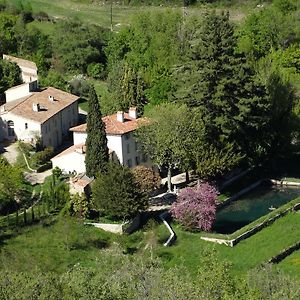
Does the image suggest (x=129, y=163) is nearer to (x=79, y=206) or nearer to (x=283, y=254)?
(x=79, y=206)

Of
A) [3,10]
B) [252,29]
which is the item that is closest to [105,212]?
[252,29]

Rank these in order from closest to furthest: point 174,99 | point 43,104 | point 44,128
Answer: point 44,128
point 174,99
point 43,104

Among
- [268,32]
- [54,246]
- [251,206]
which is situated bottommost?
[251,206]

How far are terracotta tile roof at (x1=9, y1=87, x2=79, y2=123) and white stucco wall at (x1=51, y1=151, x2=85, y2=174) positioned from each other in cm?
436

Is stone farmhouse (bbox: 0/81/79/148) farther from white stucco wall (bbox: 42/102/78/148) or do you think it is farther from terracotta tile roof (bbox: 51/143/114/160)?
terracotta tile roof (bbox: 51/143/114/160)

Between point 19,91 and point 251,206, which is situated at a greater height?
point 19,91

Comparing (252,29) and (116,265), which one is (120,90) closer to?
(252,29)

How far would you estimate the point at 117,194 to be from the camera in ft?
155

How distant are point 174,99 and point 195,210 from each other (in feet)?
45.6

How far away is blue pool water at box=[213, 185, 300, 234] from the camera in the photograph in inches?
2000

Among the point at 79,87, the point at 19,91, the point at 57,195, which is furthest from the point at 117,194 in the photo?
the point at 79,87

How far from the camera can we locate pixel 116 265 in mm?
34375

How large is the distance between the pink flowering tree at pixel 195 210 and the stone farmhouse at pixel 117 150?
707cm

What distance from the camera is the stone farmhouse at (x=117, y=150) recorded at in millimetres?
53938
